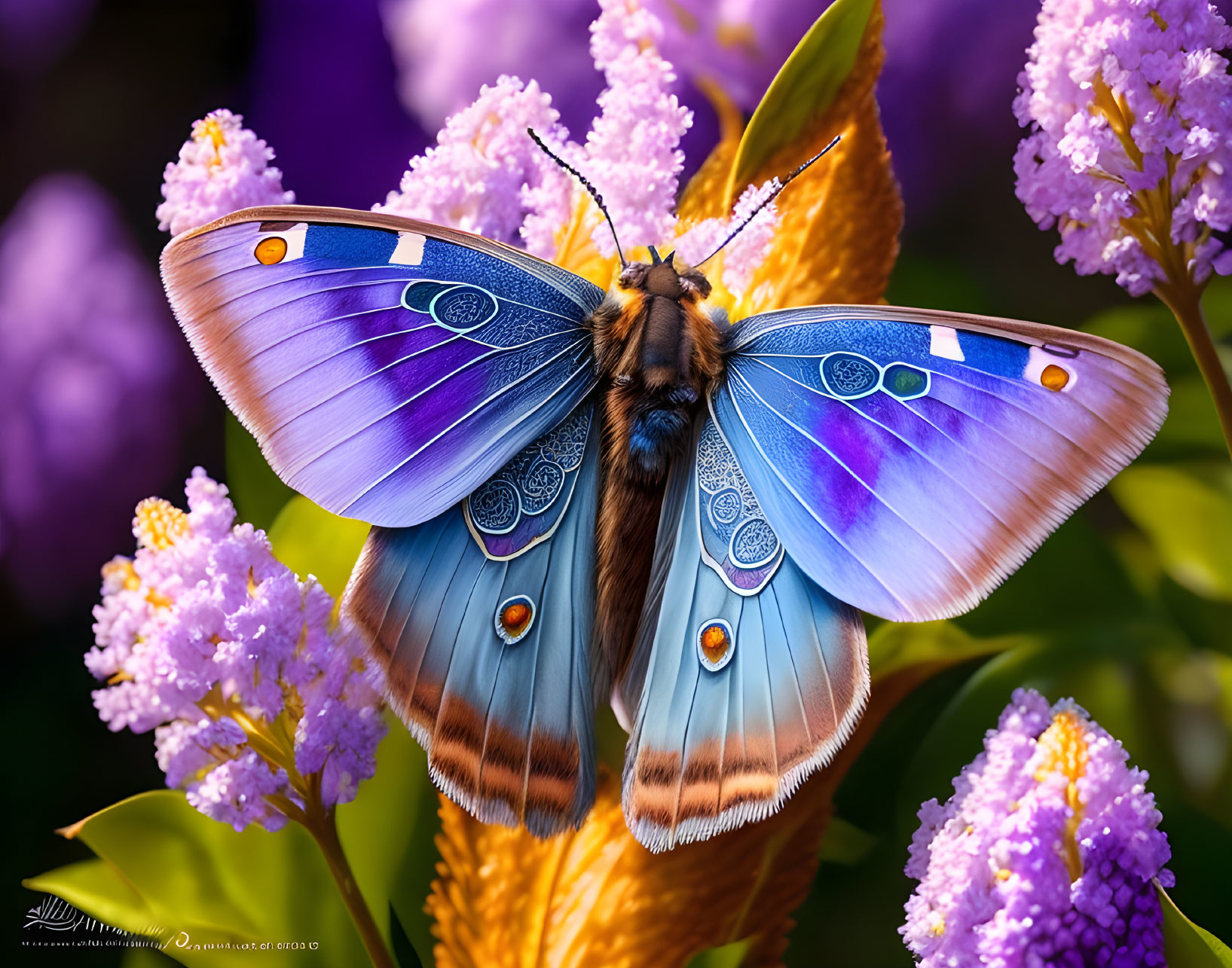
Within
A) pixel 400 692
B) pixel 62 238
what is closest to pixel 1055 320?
pixel 400 692

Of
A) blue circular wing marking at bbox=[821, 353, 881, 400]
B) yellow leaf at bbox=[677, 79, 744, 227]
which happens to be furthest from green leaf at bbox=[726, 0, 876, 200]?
blue circular wing marking at bbox=[821, 353, 881, 400]

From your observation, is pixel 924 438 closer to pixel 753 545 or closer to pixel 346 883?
pixel 753 545

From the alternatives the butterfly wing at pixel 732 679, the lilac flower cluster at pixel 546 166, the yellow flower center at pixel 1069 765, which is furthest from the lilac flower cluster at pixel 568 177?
the yellow flower center at pixel 1069 765

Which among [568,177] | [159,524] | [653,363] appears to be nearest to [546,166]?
[568,177]

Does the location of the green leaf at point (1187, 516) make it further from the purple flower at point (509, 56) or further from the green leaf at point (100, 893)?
the green leaf at point (100, 893)

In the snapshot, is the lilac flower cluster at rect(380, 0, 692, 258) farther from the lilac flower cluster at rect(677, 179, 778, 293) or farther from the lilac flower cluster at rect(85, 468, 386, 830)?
the lilac flower cluster at rect(85, 468, 386, 830)

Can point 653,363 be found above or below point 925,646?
above

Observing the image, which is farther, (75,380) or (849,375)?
(75,380)

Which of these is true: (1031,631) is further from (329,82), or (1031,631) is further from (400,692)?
(329,82)
